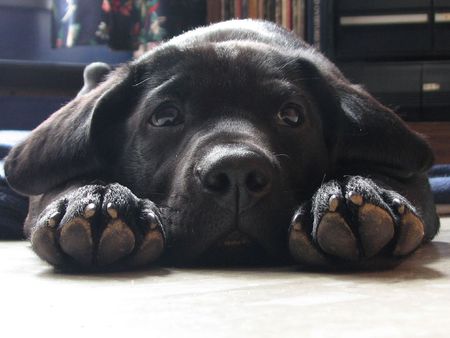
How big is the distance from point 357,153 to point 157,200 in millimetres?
557

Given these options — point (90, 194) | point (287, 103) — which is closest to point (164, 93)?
point (287, 103)

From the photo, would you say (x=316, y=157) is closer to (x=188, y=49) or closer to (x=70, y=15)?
(x=188, y=49)

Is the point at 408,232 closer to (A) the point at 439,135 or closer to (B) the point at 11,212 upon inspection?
(B) the point at 11,212

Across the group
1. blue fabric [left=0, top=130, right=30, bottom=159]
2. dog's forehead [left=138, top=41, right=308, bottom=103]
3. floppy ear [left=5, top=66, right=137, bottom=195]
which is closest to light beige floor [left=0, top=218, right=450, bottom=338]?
floppy ear [left=5, top=66, right=137, bottom=195]

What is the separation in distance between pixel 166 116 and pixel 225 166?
0.47m

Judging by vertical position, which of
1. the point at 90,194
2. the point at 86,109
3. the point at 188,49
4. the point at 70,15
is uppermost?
the point at 70,15

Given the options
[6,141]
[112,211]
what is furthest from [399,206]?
[6,141]

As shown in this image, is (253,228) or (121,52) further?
(121,52)

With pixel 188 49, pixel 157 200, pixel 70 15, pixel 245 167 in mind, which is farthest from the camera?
pixel 70 15

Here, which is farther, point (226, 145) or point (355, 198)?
point (226, 145)

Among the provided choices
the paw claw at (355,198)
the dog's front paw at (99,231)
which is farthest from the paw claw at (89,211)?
the paw claw at (355,198)

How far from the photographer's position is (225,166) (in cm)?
179

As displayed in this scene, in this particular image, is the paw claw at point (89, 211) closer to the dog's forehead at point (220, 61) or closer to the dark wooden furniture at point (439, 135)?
the dog's forehead at point (220, 61)

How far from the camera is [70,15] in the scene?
18.2 ft
